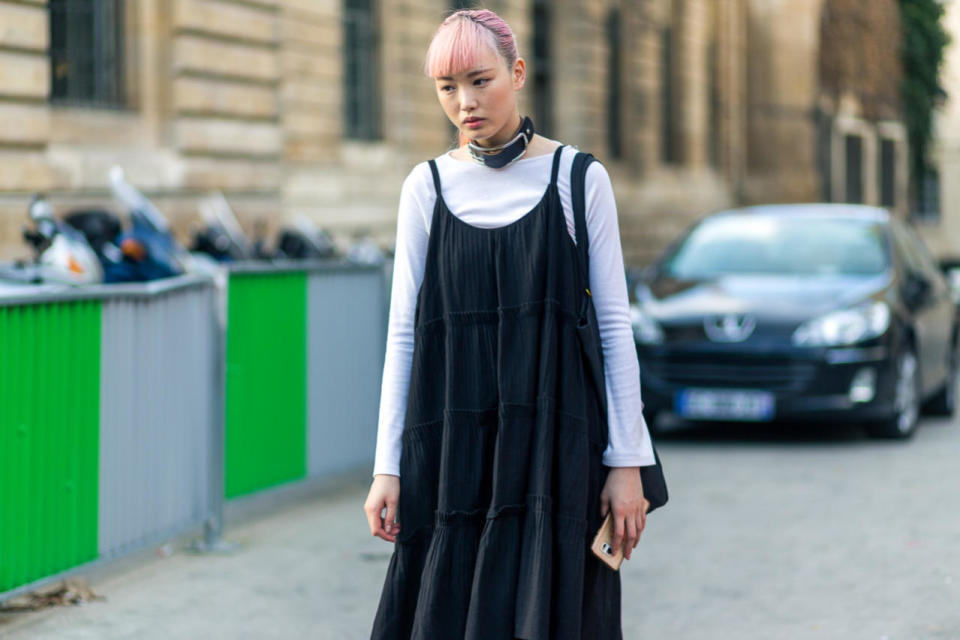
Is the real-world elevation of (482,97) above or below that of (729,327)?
above

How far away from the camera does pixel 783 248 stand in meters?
11.6

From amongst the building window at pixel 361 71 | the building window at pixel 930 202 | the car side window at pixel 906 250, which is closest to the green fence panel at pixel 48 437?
the car side window at pixel 906 250

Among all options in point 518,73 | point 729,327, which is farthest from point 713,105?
point 518,73

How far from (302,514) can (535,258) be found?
16.0ft

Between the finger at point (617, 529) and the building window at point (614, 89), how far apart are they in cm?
2595

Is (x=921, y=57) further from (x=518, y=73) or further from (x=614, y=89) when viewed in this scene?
(x=518, y=73)

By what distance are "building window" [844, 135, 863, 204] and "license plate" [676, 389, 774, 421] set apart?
103 ft

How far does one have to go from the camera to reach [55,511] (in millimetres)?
5578

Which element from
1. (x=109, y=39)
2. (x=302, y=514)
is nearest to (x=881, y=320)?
(x=302, y=514)

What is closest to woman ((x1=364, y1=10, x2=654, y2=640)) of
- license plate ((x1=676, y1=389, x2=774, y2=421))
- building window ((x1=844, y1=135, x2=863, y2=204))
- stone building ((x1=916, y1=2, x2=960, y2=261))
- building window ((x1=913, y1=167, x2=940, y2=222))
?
license plate ((x1=676, y1=389, x2=774, y2=421))

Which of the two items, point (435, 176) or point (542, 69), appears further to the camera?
point (542, 69)

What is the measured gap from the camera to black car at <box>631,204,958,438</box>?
1028 cm

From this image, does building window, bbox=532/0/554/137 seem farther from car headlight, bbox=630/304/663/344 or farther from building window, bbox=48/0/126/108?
car headlight, bbox=630/304/663/344

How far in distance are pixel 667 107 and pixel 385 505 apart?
29538 mm
